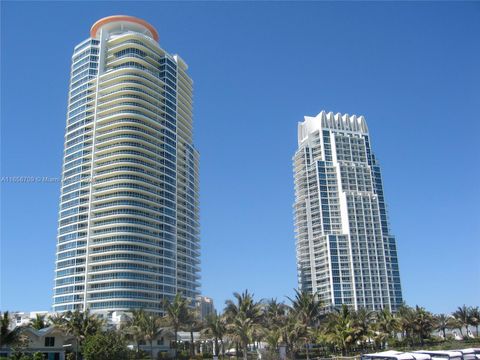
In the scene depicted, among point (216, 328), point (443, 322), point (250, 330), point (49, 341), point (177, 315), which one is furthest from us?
point (443, 322)

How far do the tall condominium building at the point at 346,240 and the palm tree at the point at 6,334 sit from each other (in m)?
122

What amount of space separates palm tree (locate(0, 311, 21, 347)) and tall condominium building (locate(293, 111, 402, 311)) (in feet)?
401

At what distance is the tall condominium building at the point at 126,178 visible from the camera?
133375mm

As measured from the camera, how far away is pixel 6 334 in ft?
203

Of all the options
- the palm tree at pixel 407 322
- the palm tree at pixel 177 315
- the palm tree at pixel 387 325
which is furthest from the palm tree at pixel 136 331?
the palm tree at pixel 407 322

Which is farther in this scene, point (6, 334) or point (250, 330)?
point (250, 330)

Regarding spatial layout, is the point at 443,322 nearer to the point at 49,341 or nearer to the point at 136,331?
the point at 136,331

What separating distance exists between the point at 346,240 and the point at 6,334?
13933 centimetres

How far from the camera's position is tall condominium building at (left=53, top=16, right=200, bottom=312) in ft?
438

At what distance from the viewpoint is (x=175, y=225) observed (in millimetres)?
150125

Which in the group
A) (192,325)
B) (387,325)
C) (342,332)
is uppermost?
(192,325)

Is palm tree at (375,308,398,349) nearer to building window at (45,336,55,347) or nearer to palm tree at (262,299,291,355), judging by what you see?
palm tree at (262,299,291,355)

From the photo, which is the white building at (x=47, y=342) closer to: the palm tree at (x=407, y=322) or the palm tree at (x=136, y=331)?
the palm tree at (x=136, y=331)

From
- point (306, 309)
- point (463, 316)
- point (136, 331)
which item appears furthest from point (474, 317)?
point (136, 331)
